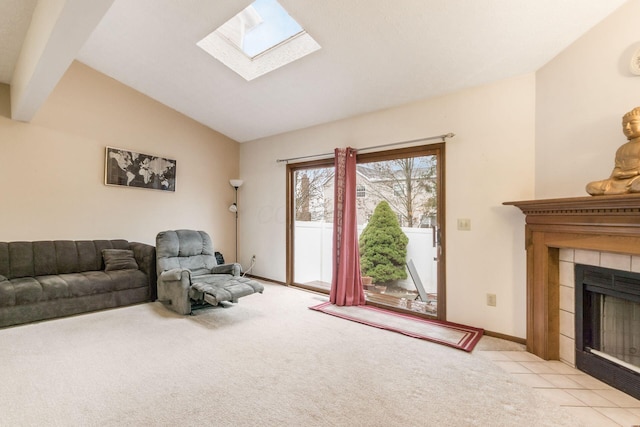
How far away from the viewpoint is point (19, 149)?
328 centimetres

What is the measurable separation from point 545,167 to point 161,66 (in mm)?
4317

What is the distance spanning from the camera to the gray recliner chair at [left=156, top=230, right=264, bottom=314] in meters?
3.06

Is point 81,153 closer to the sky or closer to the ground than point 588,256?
closer to the sky

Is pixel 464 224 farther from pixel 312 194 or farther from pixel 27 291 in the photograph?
pixel 27 291

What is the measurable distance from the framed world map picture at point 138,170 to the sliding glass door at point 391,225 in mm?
1949

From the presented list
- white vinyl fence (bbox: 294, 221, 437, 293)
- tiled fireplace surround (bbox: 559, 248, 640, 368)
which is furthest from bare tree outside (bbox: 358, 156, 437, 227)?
tiled fireplace surround (bbox: 559, 248, 640, 368)

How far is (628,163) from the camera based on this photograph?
5.80ft

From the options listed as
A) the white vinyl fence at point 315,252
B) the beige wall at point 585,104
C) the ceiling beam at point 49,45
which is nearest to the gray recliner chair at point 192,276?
the white vinyl fence at point 315,252

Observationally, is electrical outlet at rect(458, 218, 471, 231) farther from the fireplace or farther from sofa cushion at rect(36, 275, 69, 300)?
sofa cushion at rect(36, 275, 69, 300)

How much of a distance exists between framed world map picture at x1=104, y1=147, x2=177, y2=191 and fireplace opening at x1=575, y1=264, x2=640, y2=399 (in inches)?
201

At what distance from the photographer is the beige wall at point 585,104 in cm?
197

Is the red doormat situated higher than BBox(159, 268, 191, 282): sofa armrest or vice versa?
BBox(159, 268, 191, 282): sofa armrest

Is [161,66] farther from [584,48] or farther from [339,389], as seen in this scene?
[584,48]

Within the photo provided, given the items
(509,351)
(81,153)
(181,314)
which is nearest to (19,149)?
(81,153)
